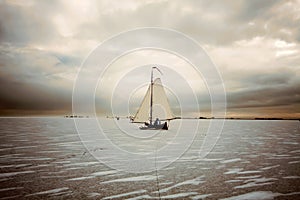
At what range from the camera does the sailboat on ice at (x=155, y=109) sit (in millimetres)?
83250

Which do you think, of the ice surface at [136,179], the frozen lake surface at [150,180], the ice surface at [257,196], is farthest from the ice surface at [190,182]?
the ice surface at [257,196]

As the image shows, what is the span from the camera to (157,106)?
84.1m

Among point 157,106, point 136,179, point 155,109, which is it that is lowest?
point 136,179

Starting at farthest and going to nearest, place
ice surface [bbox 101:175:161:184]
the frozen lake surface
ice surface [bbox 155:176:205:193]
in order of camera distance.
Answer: ice surface [bbox 101:175:161:184] < ice surface [bbox 155:176:205:193] < the frozen lake surface

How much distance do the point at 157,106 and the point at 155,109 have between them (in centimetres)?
145

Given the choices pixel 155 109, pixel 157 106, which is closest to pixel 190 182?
pixel 157 106

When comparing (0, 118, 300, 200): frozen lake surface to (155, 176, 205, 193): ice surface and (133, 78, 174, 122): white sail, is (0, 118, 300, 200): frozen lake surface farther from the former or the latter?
(133, 78, 174, 122): white sail

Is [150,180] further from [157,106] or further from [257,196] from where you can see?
[157,106]

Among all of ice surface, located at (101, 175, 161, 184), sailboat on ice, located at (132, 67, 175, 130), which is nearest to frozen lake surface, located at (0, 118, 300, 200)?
ice surface, located at (101, 175, 161, 184)

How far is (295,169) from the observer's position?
22.8 metres

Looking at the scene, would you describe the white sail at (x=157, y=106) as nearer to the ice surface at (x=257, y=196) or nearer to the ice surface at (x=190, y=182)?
the ice surface at (x=190, y=182)

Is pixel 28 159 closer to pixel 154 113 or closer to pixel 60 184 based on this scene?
pixel 60 184

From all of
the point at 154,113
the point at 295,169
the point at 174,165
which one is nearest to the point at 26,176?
the point at 174,165

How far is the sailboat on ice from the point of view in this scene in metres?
83.2
